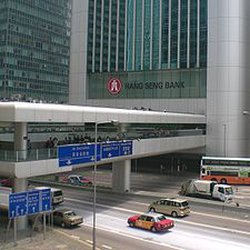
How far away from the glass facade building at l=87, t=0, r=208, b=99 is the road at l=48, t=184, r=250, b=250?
3223cm

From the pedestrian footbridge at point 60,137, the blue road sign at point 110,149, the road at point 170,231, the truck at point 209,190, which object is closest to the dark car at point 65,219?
the road at point 170,231

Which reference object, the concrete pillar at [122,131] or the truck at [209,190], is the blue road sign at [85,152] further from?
the truck at [209,190]

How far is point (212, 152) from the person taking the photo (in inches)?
2491

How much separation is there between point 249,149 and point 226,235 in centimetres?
3895

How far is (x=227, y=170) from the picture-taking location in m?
→ 52.0

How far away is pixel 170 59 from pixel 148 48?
4352mm

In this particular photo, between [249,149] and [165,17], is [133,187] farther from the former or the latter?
[165,17]

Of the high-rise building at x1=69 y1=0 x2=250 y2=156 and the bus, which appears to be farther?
the high-rise building at x1=69 y1=0 x2=250 y2=156

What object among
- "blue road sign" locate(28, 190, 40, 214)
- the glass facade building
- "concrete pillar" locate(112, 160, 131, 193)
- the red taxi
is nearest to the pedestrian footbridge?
"concrete pillar" locate(112, 160, 131, 193)

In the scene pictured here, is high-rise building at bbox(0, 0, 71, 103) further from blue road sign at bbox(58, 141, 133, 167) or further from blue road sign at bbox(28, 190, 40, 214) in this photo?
blue road sign at bbox(28, 190, 40, 214)

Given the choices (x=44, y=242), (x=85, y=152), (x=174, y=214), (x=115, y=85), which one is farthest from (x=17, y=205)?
(x=115, y=85)

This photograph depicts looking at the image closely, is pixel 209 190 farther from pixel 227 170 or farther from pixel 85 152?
pixel 85 152

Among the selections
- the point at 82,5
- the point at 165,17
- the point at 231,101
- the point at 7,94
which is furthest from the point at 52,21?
the point at 231,101

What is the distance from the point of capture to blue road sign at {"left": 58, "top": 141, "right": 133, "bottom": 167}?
3103 centimetres
